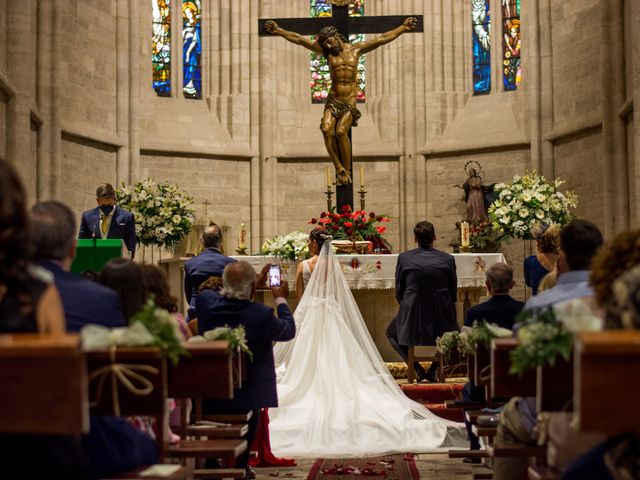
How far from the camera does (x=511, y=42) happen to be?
57.8 feet

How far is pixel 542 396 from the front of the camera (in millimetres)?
3916

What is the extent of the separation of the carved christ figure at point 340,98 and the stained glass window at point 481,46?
5.55m

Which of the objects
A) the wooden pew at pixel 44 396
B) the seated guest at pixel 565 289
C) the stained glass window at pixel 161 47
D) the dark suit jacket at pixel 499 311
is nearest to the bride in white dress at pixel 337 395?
the dark suit jacket at pixel 499 311

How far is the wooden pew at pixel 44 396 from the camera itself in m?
2.86

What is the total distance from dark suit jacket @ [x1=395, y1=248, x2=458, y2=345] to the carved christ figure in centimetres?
316

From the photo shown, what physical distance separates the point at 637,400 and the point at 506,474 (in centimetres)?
225

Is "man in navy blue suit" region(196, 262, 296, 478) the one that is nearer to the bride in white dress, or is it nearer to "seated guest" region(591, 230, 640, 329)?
the bride in white dress

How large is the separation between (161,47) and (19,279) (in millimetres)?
15345

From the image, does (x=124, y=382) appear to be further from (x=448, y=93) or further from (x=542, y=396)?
(x=448, y=93)

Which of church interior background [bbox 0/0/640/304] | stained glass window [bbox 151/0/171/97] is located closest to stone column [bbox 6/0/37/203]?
church interior background [bbox 0/0/640/304]

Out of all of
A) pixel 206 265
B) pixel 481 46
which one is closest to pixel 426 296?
pixel 206 265

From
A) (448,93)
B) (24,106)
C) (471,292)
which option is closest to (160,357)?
(471,292)

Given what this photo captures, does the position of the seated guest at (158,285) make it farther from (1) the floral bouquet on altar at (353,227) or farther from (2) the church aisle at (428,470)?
(1) the floral bouquet on altar at (353,227)

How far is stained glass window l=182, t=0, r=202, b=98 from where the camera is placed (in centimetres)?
1806
